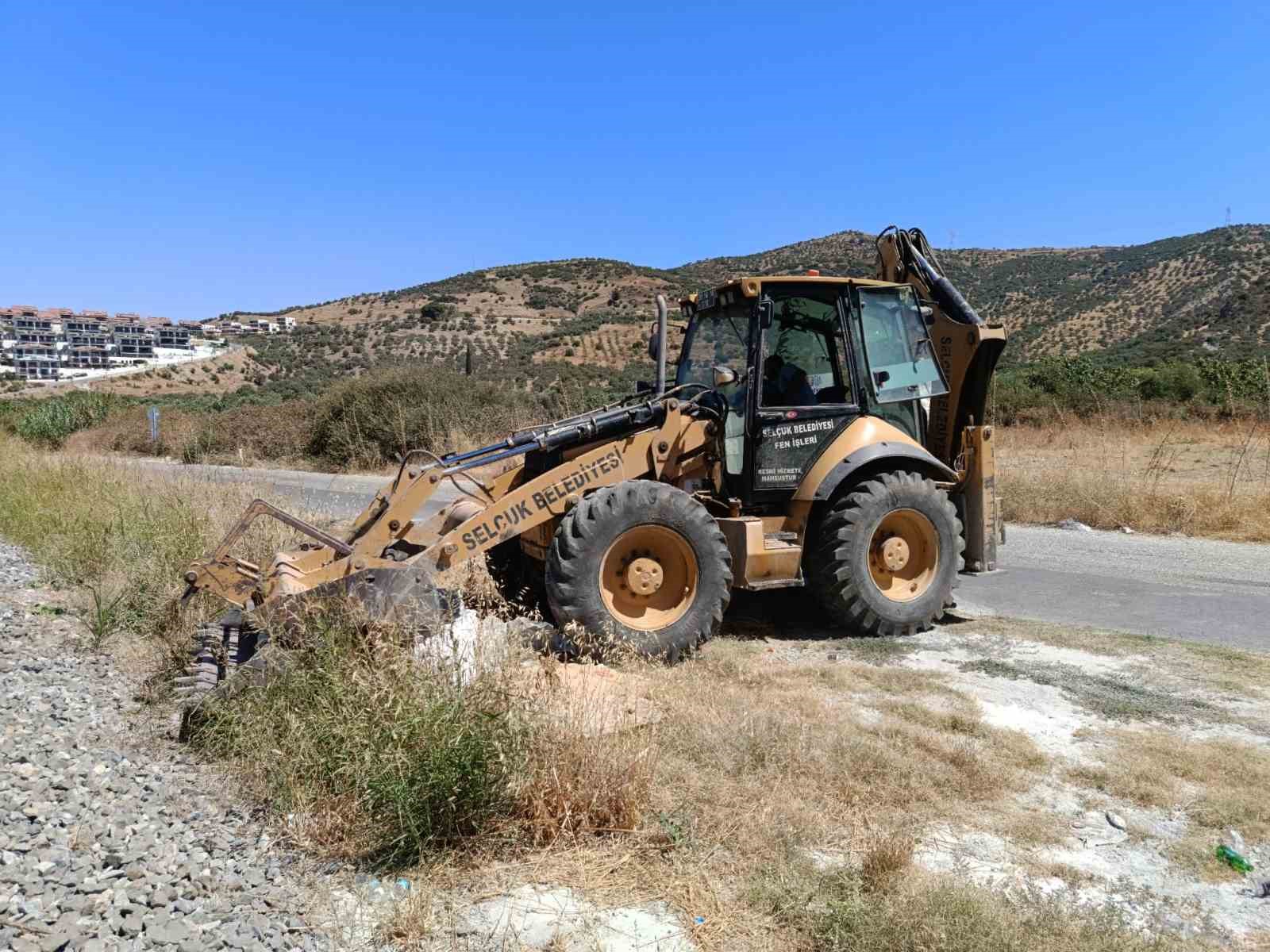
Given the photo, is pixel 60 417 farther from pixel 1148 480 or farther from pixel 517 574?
pixel 1148 480

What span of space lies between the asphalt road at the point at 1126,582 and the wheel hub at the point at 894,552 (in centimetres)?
115

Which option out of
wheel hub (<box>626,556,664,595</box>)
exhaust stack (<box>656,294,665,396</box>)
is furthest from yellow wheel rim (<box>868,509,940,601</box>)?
exhaust stack (<box>656,294,665,396</box>)

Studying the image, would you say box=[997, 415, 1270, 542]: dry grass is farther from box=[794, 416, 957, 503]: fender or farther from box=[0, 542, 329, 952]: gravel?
box=[0, 542, 329, 952]: gravel

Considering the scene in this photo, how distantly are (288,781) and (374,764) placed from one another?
1.69ft

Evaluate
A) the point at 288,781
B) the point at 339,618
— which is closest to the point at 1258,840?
the point at 288,781

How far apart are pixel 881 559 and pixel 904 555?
19 cm

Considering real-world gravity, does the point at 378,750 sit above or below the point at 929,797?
above

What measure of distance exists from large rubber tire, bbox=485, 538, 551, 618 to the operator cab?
5.44 feet

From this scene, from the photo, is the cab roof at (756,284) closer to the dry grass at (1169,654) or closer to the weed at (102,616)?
the dry grass at (1169,654)

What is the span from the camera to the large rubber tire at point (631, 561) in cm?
605

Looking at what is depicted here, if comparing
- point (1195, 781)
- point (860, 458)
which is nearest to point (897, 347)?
point (860, 458)

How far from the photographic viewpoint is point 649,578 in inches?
250

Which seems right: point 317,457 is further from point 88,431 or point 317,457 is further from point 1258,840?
point 1258,840

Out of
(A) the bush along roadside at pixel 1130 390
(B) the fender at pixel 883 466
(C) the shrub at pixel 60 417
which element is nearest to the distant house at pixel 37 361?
(C) the shrub at pixel 60 417
